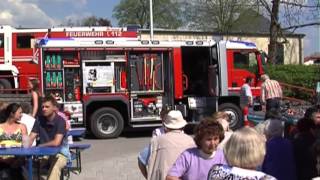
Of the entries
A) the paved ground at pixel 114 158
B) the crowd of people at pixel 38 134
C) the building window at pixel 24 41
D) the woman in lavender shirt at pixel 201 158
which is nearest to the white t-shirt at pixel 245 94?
the paved ground at pixel 114 158

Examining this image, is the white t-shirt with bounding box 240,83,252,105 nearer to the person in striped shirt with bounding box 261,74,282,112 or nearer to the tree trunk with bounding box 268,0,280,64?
the person in striped shirt with bounding box 261,74,282,112

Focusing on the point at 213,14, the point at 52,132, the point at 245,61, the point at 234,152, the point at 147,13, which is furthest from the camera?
the point at 147,13

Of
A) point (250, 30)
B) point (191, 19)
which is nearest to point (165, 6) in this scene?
point (191, 19)

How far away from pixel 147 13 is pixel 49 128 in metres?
65.1

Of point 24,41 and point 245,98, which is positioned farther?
point 24,41

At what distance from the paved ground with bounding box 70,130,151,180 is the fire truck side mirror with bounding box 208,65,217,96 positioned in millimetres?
2411

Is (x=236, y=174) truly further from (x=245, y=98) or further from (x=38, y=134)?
(x=245, y=98)

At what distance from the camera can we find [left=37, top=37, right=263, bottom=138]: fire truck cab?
1806 centimetres

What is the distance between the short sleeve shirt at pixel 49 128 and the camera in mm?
8820

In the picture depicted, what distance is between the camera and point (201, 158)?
190 inches

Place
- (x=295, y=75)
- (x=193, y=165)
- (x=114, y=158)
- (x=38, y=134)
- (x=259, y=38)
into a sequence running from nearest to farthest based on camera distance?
(x=193, y=165) → (x=38, y=134) → (x=114, y=158) → (x=295, y=75) → (x=259, y=38)

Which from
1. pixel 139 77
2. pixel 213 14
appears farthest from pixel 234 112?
pixel 213 14

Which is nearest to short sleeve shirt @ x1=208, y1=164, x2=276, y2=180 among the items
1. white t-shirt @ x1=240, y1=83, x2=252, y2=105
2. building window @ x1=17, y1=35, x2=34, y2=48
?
white t-shirt @ x1=240, y1=83, x2=252, y2=105

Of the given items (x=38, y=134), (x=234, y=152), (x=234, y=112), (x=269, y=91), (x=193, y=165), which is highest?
(x=269, y=91)
